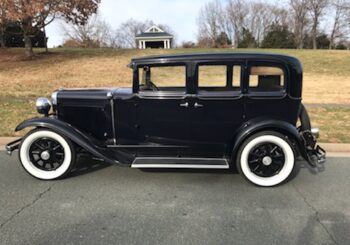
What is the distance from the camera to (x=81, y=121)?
4867 millimetres

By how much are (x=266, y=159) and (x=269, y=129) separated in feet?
1.26

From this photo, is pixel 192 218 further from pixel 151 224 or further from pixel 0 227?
pixel 0 227

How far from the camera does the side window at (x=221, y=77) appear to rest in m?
4.55

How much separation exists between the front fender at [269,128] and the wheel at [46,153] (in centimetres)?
217

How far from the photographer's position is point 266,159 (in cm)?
441

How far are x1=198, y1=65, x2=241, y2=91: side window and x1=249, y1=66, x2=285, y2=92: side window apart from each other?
0.18 meters

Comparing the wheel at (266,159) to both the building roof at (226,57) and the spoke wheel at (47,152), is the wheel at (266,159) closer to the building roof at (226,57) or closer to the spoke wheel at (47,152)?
the building roof at (226,57)

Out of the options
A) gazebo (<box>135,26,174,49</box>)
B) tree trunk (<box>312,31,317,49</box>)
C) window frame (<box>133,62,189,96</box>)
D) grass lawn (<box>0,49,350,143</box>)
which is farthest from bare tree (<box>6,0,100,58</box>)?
tree trunk (<box>312,31,317,49</box>)

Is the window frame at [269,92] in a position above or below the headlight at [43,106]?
above

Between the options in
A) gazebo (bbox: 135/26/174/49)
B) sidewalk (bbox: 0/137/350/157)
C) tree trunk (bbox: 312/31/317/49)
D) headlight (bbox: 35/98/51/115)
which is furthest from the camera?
gazebo (bbox: 135/26/174/49)

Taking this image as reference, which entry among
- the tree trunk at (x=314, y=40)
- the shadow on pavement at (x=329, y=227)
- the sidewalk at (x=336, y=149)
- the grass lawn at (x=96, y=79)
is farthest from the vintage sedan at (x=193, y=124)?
the tree trunk at (x=314, y=40)

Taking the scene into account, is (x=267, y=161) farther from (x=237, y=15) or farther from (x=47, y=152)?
(x=237, y=15)

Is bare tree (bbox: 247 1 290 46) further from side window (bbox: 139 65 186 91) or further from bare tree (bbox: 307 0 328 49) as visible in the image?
side window (bbox: 139 65 186 91)

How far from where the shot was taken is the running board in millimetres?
4402
